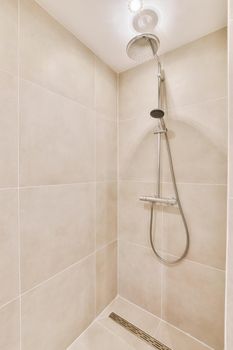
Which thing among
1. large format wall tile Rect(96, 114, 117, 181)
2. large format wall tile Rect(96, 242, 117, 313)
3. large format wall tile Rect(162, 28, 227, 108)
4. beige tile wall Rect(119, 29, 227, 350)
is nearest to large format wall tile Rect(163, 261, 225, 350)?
beige tile wall Rect(119, 29, 227, 350)

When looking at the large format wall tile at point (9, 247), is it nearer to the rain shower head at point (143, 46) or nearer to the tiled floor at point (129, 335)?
the tiled floor at point (129, 335)

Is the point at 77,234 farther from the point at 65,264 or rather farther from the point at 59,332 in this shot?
the point at 59,332

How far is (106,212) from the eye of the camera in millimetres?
1275

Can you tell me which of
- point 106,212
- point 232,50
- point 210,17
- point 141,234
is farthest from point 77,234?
point 210,17

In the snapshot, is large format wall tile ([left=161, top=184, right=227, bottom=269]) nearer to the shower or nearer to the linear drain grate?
the shower

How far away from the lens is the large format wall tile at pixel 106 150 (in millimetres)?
1198

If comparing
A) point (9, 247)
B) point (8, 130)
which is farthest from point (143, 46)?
point (9, 247)

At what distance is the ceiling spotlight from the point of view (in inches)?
31.4

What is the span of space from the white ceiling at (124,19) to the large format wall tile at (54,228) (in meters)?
0.91

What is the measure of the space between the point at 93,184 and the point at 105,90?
702 millimetres

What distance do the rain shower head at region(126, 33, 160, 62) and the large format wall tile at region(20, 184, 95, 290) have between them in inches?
31.7

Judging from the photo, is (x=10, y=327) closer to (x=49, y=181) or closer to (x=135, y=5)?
(x=49, y=181)

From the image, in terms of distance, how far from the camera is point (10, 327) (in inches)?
29.0

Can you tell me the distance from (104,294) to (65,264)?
517 mm
